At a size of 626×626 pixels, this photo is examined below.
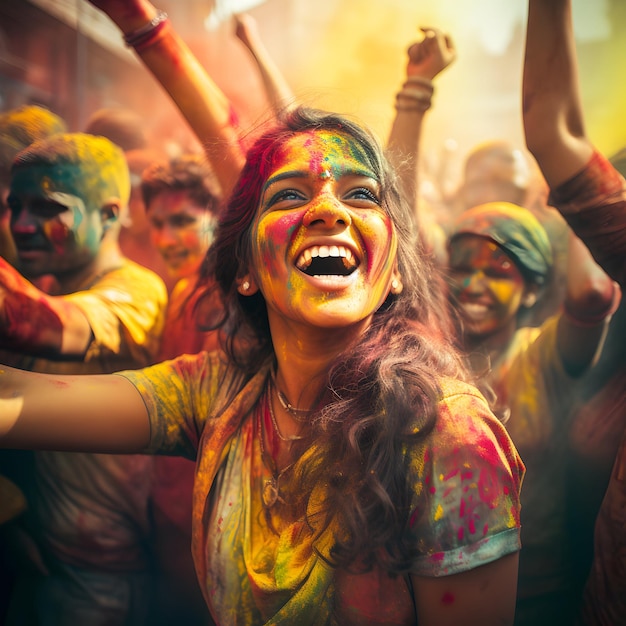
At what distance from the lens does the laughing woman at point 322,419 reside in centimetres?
125

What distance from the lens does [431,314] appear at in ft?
5.41

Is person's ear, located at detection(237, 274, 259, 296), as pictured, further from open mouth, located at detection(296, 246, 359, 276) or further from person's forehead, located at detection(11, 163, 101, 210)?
person's forehead, located at detection(11, 163, 101, 210)

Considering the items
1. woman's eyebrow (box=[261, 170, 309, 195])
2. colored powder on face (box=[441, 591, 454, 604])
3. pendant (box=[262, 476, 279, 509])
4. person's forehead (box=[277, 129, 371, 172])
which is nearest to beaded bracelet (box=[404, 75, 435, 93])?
person's forehead (box=[277, 129, 371, 172])

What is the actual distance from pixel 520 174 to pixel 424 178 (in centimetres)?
38

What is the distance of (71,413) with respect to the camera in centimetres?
147

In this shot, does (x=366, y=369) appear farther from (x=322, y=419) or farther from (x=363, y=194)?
(x=363, y=194)

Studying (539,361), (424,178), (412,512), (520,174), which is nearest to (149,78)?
(424,178)

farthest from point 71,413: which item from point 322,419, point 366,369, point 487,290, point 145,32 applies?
point 487,290

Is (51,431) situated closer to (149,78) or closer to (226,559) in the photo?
(226,559)

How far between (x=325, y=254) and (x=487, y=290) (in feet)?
2.71

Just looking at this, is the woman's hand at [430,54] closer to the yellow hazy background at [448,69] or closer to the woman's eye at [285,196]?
the yellow hazy background at [448,69]

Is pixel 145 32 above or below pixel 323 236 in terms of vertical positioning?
above

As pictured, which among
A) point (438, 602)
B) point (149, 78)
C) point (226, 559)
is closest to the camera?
point (438, 602)

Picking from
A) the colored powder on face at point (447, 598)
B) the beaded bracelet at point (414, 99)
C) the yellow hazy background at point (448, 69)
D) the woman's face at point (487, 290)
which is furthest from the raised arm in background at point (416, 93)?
the colored powder on face at point (447, 598)
